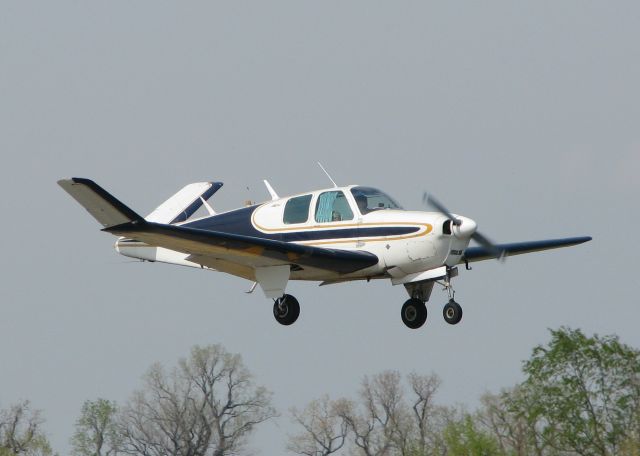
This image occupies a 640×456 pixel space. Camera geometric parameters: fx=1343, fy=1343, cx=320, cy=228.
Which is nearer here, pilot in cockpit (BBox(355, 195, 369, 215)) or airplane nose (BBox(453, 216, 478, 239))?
airplane nose (BBox(453, 216, 478, 239))

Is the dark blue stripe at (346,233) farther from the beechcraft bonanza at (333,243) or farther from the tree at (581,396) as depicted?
the tree at (581,396)

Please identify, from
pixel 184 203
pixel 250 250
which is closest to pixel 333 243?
pixel 250 250

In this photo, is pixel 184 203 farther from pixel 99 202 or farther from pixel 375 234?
pixel 99 202

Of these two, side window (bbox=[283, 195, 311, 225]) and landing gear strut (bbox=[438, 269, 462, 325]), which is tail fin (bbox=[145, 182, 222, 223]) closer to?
side window (bbox=[283, 195, 311, 225])

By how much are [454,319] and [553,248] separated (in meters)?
5.91

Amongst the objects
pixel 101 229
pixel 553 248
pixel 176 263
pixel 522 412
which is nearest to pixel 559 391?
pixel 522 412

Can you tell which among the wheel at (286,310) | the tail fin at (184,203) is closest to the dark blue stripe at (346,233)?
the wheel at (286,310)

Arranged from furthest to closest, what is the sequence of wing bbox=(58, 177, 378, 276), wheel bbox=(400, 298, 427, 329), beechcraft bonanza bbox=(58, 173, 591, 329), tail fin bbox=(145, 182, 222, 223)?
tail fin bbox=(145, 182, 222, 223)
wheel bbox=(400, 298, 427, 329)
beechcraft bonanza bbox=(58, 173, 591, 329)
wing bbox=(58, 177, 378, 276)

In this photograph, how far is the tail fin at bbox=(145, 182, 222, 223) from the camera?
106ft

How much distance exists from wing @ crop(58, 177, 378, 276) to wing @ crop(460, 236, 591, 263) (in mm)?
3376

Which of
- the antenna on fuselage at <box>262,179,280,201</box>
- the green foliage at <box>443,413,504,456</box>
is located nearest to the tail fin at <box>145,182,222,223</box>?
the antenna on fuselage at <box>262,179,280,201</box>

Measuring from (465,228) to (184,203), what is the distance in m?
8.62

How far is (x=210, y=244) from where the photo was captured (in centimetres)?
2620

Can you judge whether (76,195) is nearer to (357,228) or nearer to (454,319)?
(357,228)
